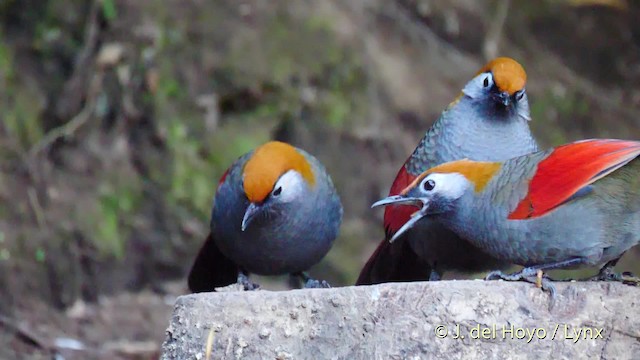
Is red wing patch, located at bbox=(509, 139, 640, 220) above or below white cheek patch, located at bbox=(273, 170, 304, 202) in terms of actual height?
below

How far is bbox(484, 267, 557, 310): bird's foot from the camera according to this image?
3346mm

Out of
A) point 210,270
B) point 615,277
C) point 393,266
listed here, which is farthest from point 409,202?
point 210,270

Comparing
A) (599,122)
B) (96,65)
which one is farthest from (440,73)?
(96,65)

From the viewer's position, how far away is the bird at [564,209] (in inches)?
144

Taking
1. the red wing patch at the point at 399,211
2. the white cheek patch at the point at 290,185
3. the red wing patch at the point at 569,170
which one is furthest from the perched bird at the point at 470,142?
the red wing patch at the point at 569,170

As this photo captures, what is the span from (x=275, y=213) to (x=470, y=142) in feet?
3.33

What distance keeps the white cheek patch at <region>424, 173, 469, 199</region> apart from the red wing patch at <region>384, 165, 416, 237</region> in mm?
579

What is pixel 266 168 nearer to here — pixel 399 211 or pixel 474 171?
pixel 399 211

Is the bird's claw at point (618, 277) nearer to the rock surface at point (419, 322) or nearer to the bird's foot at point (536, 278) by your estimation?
the rock surface at point (419, 322)

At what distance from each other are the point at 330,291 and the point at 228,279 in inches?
81.4

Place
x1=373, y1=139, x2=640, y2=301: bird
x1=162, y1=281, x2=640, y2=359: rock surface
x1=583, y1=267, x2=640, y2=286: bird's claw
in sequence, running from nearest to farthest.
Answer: x1=162, y1=281, x2=640, y2=359: rock surface < x1=583, y1=267, x2=640, y2=286: bird's claw < x1=373, y1=139, x2=640, y2=301: bird

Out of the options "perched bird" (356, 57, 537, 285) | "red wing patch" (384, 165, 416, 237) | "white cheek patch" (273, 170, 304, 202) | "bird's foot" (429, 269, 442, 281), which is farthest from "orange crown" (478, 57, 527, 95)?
"white cheek patch" (273, 170, 304, 202)

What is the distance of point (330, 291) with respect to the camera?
11.1ft

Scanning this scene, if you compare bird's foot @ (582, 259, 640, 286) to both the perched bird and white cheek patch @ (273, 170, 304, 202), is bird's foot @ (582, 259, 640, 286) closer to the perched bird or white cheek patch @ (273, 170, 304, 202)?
the perched bird
